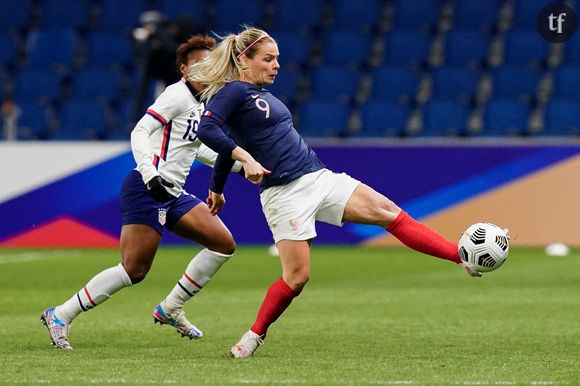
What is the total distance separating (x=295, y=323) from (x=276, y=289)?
7.75 ft

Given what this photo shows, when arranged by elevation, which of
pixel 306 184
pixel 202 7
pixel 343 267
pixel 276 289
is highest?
pixel 202 7

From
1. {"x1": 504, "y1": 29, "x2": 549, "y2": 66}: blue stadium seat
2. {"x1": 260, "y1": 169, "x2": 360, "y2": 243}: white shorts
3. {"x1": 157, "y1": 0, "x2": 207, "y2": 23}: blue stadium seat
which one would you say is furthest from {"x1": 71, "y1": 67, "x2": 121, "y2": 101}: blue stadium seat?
{"x1": 260, "y1": 169, "x2": 360, "y2": 243}: white shorts

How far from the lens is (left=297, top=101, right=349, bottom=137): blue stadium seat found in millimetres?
19109

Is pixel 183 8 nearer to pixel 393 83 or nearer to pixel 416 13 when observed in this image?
pixel 416 13

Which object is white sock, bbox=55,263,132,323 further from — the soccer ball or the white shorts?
the soccer ball

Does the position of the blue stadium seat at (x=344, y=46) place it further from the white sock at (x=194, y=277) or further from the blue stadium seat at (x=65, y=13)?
the white sock at (x=194, y=277)

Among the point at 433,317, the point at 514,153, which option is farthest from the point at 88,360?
the point at 514,153

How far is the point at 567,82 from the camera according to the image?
19.5 meters

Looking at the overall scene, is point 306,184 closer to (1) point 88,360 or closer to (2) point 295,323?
(1) point 88,360

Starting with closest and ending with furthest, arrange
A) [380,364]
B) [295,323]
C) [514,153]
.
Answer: [380,364] → [295,323] → [514,153]

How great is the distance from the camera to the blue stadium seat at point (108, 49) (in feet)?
70.5

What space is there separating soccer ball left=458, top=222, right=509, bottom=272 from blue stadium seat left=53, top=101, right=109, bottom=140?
42.8ft

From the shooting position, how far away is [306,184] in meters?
7.44

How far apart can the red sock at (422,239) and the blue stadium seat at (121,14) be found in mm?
15369
